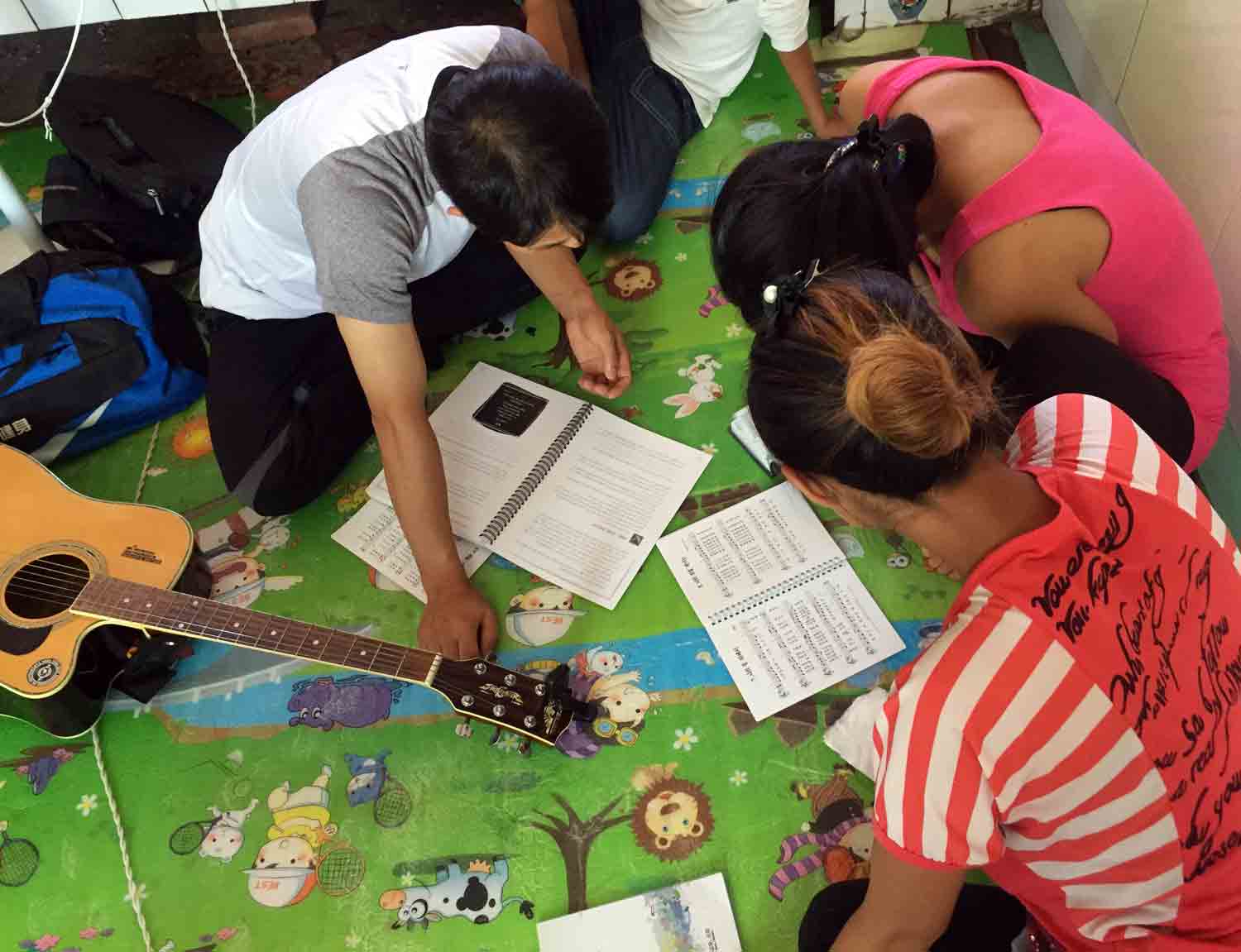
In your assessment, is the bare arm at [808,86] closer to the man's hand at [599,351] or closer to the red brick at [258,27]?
the man's hand at [599,351]

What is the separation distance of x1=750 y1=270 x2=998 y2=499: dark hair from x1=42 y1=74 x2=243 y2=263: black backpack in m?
1.26

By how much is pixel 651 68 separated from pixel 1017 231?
0.94m

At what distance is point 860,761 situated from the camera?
1107mm

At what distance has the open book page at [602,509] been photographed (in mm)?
1286

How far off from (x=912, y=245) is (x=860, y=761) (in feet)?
1.96

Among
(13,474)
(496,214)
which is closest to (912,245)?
(496,214)

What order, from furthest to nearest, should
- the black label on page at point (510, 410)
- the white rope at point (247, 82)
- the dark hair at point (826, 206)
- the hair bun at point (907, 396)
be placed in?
the white rope at point (247, 82)
the black label on page at point (510, 410)
the dark hair at point (826, 206)
the hair bun at point (907, 396)

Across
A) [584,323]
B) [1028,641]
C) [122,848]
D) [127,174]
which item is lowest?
[122,848]

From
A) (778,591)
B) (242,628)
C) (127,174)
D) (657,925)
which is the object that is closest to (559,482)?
(778,591)

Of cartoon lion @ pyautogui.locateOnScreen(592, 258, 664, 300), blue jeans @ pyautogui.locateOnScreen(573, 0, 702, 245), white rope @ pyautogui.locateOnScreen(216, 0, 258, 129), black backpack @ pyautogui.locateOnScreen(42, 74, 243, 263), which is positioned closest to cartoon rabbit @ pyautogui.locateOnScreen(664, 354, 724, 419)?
cartoon lion @ pyautogui.locateOnScreen(592, 258, 664, 300)

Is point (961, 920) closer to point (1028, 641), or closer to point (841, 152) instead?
point (1028, 641)

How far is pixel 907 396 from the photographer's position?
65 cm

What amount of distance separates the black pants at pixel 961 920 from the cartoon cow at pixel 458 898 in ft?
1.08

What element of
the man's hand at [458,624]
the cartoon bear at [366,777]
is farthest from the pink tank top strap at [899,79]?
the cartoon bear at [366,777]
